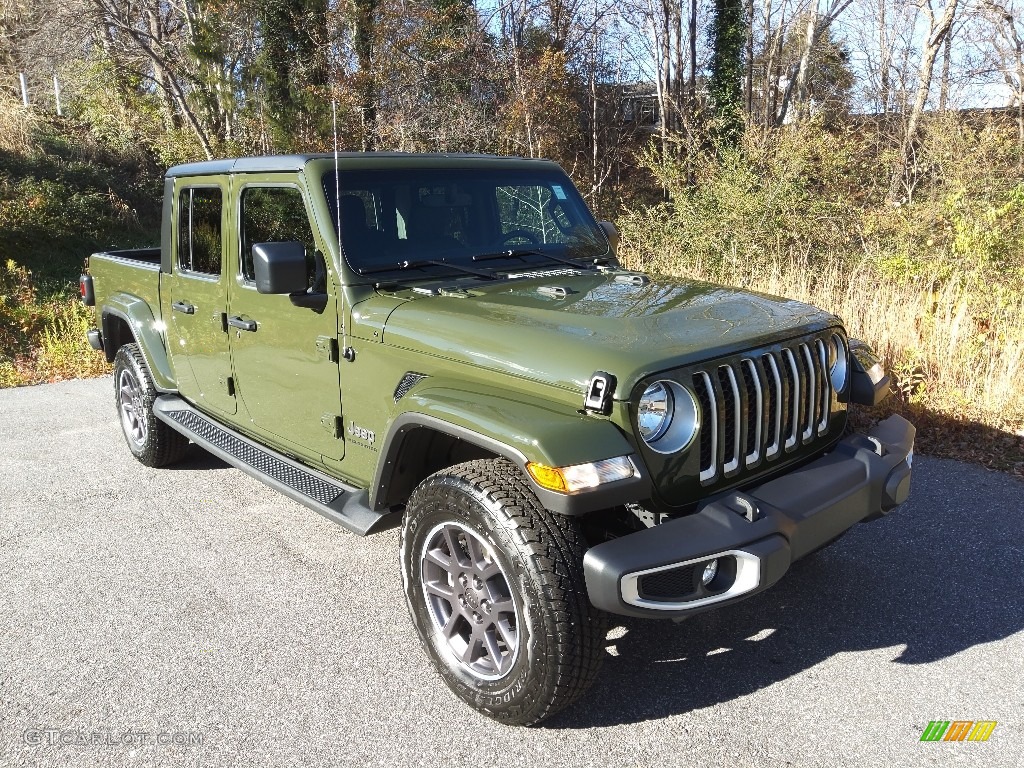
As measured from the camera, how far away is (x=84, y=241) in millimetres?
16500

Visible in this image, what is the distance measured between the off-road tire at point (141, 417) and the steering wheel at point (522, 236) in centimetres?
263

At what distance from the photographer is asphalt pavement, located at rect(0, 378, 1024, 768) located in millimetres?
2631

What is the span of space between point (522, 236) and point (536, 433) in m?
1.81

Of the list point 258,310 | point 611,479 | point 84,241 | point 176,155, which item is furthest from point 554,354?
point 176,155

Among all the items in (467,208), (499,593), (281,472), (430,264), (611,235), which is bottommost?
(499,593)

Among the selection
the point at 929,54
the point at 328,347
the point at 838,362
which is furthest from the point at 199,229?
the point at 929,54

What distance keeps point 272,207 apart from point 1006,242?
659 cm

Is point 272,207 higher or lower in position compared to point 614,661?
higher

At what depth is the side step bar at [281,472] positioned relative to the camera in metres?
3.17

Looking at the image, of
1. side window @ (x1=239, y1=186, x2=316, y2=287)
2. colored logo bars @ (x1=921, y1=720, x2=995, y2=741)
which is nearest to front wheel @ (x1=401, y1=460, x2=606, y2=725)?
colored logo bars @ (x1=921, y1=720, x2=995, y2=741)

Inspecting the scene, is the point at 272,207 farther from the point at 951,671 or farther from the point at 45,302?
the point at 45,302

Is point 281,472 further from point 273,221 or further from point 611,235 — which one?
point 611,235

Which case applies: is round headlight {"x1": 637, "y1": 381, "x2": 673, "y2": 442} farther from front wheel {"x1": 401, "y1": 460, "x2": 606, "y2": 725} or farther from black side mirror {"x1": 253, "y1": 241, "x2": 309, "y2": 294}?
black side mirror {"x1": 253, "y1": 241, "x2": 309, "y2": 294}

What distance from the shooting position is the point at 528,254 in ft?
12.8
